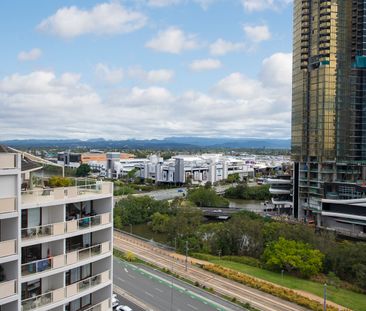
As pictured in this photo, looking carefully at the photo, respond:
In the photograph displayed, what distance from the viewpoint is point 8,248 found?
10656 mm

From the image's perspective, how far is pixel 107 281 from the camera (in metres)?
14.4

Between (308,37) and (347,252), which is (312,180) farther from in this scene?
(347,252)

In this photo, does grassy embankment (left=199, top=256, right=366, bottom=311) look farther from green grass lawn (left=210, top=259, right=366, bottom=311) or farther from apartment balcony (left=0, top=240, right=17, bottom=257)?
apartment balcony (left=0, top=240, right=17, bottom=257)

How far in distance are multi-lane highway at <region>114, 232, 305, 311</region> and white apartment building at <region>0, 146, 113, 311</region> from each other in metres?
16.8

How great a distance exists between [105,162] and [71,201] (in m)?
123

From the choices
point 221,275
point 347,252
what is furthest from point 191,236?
point 347,252

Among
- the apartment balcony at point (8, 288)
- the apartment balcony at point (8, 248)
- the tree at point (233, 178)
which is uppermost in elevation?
the apartment balcony at point (8, 248)

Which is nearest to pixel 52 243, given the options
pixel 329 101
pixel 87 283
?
pixel 87 283

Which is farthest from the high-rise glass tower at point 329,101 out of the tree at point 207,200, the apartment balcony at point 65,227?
the apartment balcony at point 65,227

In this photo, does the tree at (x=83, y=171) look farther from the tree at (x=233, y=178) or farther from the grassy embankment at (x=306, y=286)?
the grassy embankment at (x=306, y=286)

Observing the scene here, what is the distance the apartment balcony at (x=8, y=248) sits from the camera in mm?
10534

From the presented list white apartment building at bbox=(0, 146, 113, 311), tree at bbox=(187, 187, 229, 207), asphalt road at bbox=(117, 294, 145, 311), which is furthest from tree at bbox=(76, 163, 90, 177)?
white apartment building at bbox=(0, 146, 113, 311)

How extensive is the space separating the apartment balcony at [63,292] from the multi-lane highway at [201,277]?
1657 centimetres

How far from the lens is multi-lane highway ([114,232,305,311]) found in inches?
1117
